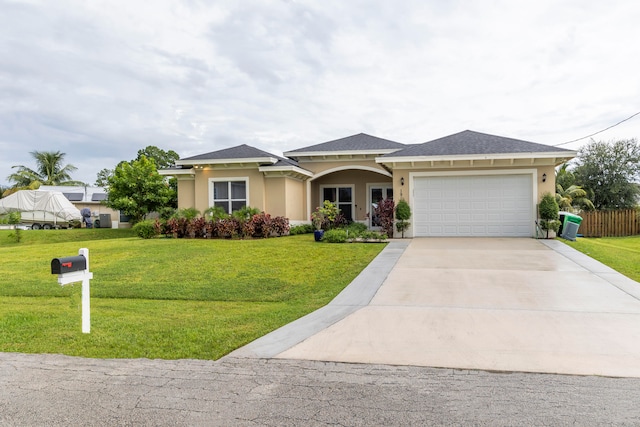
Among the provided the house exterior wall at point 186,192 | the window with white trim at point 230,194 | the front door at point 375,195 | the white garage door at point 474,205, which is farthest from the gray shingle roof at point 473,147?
the house exterior wall at point 186,192

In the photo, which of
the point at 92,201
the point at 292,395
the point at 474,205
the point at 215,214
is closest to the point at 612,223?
the point at 474,205

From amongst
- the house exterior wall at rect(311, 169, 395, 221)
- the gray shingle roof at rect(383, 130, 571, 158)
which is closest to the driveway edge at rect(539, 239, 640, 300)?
the gray shingle roof at rect(383, 130, 571, 158)

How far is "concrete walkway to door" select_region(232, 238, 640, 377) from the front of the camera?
15.1ft

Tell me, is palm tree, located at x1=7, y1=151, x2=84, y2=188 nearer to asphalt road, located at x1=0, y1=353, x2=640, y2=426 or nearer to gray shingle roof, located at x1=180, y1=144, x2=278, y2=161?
gray shingle roof, located at x1=180, y1=144, x2=278, y2=161

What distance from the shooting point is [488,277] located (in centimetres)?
895

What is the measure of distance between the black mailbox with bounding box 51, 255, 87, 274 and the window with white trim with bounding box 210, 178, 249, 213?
13.4m

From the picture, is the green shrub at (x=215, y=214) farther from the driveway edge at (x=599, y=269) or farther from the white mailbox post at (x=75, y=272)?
the white mailbox post at (x=75, y=272)

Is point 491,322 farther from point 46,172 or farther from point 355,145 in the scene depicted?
point 46,172

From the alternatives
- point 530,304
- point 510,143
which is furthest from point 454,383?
point 510,143

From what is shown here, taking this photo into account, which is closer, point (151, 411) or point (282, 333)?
point (151, 411)

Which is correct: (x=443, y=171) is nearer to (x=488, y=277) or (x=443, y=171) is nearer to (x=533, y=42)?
(x=533, y=42)

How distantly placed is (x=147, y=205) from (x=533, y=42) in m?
21.8

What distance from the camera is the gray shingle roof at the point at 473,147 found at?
1550 cm

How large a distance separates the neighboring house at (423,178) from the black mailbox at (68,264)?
11.9m
